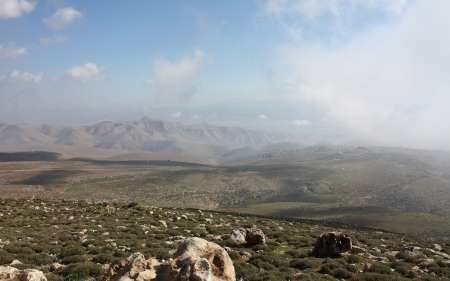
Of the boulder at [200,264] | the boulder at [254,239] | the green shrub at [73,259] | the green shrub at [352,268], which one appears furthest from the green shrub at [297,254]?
the green shrub at [73,259]

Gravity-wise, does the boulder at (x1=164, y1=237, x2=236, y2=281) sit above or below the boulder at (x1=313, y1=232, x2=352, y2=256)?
above

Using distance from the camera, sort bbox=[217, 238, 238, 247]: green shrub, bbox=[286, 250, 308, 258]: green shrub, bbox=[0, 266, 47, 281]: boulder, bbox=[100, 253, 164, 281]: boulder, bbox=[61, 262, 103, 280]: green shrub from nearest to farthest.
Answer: bbox=[0, 266, 47, 281]: boulder, bbox=[100, 253, 164, 281]: boulder, bbox=[61, 262, 103, 280]: green shrub, bbox=[286, 250, 308, 258]: green shrub, bbox=[217, 238, 238, 247]: green shrub

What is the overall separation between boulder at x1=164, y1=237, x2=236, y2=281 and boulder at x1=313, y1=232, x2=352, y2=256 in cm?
989

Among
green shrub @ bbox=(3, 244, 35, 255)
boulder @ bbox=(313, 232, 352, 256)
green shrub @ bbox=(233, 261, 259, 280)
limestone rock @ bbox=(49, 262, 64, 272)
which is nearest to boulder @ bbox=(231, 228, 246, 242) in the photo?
boulder @ bbox=(313, 232, 352, 256)

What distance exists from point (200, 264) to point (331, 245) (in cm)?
1206

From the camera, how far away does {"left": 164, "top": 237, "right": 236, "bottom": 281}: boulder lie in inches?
264

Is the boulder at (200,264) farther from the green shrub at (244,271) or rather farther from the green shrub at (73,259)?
the green shrub at (73,259)

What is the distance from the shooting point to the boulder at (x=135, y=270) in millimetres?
7516

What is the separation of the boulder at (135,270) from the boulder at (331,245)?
37.5ft

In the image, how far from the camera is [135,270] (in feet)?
25.7

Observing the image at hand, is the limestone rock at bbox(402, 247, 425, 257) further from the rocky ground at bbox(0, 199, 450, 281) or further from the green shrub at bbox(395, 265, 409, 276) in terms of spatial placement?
the green shrub at bbox(395, 265, 409, 276)

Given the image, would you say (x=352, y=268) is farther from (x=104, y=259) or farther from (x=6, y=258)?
(x=6, y=258)

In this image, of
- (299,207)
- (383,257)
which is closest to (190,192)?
(299,207)

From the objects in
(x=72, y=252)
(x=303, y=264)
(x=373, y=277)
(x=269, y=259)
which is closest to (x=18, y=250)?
(x=72, y=252)
